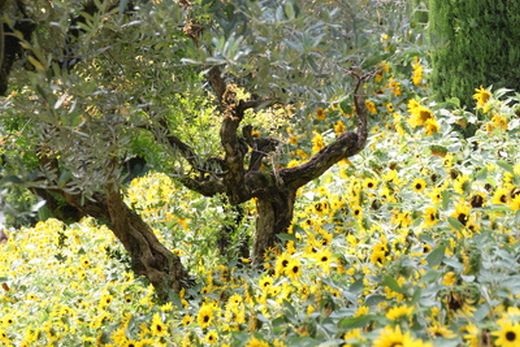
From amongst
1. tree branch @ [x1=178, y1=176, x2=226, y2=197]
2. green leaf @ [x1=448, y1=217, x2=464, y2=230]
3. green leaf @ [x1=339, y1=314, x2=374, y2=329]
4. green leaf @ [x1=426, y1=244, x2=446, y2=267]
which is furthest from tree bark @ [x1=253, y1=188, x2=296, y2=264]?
green leaf @ [x1=339, y1=314, x2=374, y2=329]

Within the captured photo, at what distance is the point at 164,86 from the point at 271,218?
3.72 ft

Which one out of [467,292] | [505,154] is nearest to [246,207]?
[505,154]

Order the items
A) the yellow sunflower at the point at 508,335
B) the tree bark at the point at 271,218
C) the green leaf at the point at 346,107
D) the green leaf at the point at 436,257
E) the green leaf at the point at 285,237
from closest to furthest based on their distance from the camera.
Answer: the yellow sunflower at the point at 508,335
the green leaf at the point at 436,257
the green leaf at the point at 285,237
the tree bark at the point at 271,218
the green leaf at the point at 346,107

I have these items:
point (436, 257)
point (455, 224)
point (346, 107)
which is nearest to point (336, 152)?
point (455, 224)

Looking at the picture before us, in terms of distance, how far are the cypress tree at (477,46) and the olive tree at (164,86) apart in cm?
163

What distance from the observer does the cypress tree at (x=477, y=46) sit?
5.07 meters

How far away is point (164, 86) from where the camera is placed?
2904 millimetres

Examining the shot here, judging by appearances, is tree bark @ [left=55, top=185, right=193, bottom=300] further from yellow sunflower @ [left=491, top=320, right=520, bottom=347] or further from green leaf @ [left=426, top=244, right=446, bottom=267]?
yellow sunflower @ [left=491, top=320, right=520, bottom=347]

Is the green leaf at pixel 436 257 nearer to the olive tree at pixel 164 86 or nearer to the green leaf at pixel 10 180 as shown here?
the olive tree at pixel 164 86

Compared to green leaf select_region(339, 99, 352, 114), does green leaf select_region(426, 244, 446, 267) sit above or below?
above

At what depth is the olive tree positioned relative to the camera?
87.4 inches

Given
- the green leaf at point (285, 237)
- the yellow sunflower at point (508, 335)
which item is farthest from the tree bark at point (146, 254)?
the yellow sunflower at point (508, 335)

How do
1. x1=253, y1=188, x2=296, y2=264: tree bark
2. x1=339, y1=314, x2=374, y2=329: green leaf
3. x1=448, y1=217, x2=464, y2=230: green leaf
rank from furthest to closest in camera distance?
Answer: x1=253, y1=188, x2=296, y2=264: tree bark, x1=448, y1=217, x2=464, y2=230: green leaf, x1=339, y1=314, x2=374, y2=329: green leaf

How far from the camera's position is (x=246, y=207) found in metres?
4.45
